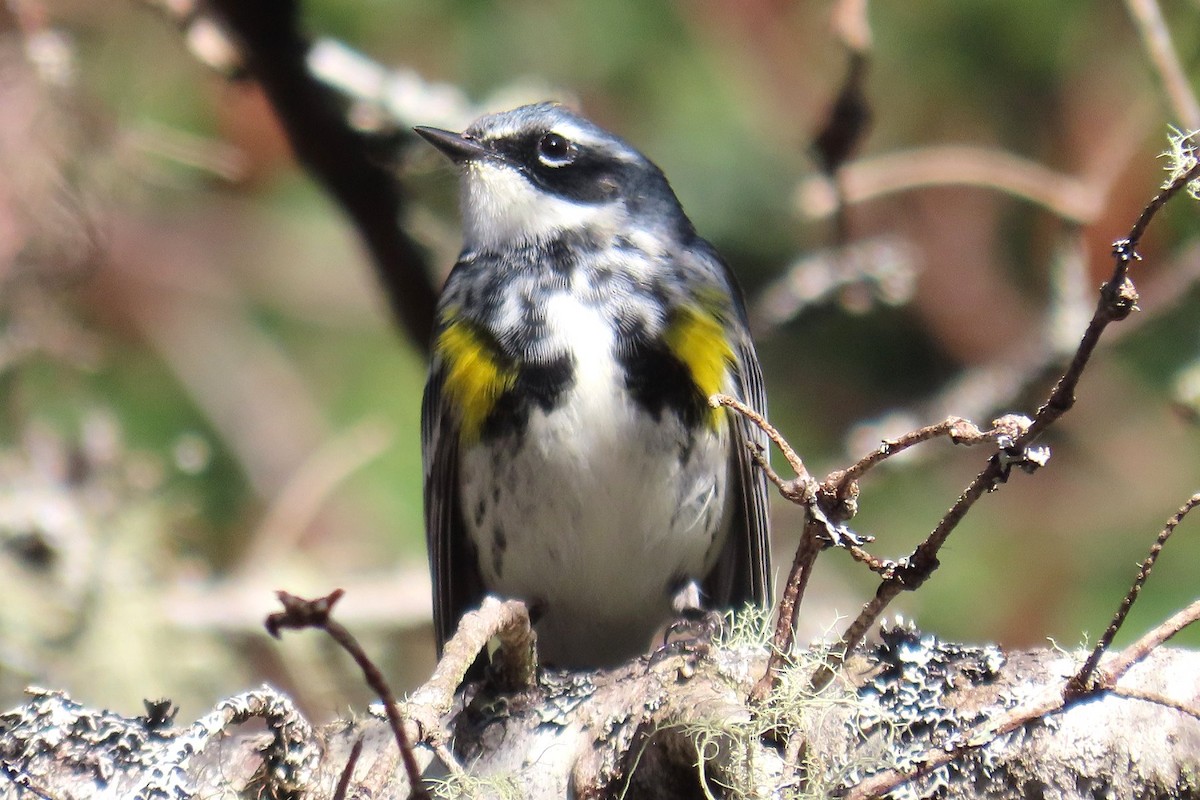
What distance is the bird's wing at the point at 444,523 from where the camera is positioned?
322 cm

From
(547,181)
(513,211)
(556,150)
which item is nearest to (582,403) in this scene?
(513,211)

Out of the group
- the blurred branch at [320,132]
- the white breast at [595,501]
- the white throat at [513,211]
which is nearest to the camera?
the white breast at [595,501]

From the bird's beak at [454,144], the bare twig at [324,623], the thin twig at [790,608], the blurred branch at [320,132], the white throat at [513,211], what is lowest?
the bare twig at [324,623]

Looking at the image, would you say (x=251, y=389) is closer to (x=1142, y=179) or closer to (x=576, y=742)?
(x=1142, y=179)

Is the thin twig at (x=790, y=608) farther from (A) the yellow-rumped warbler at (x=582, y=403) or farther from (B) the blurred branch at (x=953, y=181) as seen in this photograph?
(B) the blurred branch at (x=953, y=181)

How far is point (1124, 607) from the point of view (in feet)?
4.82

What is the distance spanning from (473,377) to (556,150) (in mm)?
778

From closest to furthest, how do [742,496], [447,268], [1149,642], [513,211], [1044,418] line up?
[1044,418]
[1149,642]
[742,496]
[513,211]
[447,268]

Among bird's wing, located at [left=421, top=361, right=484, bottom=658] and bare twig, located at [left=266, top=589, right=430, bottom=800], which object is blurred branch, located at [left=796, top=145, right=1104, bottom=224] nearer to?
bird's wing, located at [left=421, top=361, right=484, bottom=658]

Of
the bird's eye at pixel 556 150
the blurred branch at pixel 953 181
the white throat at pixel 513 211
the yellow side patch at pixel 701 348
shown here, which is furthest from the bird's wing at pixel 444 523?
the blurred branch at pixel 953 181

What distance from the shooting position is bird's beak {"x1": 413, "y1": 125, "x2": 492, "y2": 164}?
3.38 metres

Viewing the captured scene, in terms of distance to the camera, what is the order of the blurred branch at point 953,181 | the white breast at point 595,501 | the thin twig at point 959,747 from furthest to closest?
1. the blurred branch at point 953,181
2. the white breast at point 595,501
3. the thin twig at point 959,747

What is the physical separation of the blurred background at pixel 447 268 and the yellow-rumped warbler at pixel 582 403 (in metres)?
0.52

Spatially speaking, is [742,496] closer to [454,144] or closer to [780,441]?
[454,144]
